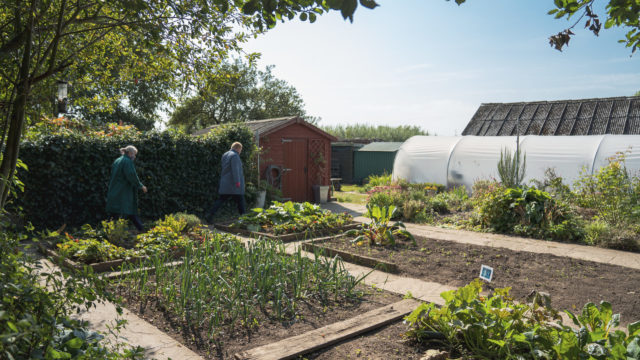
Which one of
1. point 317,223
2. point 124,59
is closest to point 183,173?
point 317,223

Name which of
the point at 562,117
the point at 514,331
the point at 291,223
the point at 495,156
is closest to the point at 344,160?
the point at 495,156

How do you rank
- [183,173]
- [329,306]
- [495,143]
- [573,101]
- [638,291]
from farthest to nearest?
[573,101]
[495,143]
[183,173]
[638,291]
[329,306]

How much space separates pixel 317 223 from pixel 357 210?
4474 mm

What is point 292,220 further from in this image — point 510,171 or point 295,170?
point 510,171

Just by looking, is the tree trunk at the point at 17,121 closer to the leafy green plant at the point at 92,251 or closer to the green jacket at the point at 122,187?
the leafy green plant at the point at 92,251

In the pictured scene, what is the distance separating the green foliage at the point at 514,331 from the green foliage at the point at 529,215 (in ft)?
16.9

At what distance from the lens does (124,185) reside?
7.28m

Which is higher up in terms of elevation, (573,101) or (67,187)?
(573,101)

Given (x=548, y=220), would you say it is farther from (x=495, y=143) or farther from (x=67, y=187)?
(x=67, y=187)

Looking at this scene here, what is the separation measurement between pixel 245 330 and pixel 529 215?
666cm

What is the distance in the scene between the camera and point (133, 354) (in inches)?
73.3

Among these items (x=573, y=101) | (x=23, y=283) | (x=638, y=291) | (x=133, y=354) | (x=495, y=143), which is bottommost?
(x=638, y=291)

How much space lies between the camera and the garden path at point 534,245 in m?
6.13

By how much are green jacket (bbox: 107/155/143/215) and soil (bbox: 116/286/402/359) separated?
140 inches
